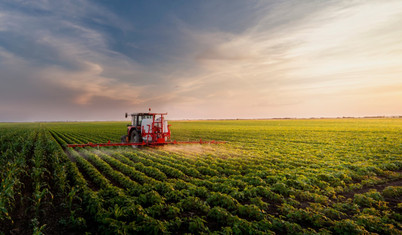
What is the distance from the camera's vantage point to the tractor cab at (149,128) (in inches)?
677

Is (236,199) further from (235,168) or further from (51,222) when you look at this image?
(51,222)

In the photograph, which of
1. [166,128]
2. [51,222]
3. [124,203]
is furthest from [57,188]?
[166,128]

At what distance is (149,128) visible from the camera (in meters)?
17.3

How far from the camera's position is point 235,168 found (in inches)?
435

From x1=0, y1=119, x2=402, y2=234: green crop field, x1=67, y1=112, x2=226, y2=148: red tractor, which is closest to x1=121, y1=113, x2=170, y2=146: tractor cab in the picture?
x1=67, y1=112, x2=226, y2=148: red tractor

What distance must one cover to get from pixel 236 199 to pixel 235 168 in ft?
13.4

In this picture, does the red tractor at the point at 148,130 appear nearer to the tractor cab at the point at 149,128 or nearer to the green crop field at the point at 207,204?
the tractor cab at the point at 149,128

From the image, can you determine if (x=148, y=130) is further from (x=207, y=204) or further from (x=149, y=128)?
(x=207, y=204)

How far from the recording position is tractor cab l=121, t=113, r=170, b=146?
1719 cm

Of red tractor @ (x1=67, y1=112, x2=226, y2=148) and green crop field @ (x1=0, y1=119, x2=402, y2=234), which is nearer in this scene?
green crop field @ (x1=0, y1=119, x2=402, y2=234)

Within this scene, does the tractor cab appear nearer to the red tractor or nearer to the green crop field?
the red tractor

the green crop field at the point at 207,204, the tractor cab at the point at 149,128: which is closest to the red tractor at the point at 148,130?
the tractor cab at the point at 149,128

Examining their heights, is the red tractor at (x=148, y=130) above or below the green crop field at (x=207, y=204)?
above

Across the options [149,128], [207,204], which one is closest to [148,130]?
[149,128]
